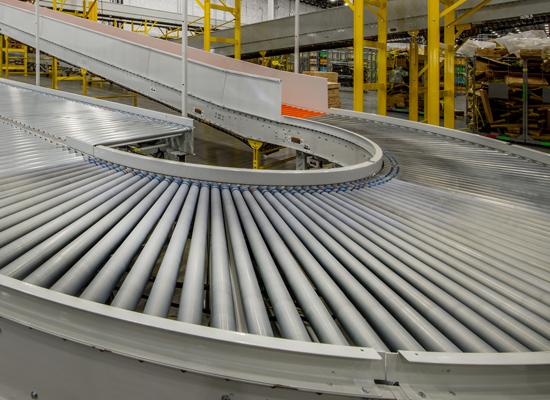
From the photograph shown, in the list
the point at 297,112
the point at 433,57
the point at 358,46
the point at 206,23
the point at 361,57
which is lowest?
the point at 297,112

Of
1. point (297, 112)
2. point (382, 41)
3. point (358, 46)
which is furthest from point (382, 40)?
point (297, 112)

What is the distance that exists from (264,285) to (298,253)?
26 centimetres

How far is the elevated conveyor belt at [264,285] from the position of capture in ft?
3.62

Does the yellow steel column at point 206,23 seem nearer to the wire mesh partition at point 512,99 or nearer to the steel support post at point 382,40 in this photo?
the steel support post at point 382,40

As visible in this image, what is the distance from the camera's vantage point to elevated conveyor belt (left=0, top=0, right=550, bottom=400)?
1.10 meters

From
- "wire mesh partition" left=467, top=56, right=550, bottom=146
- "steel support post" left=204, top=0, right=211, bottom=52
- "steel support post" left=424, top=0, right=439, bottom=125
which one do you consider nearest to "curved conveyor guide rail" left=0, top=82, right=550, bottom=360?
"steel support post" left=424, top=0, right=439, bottom=125

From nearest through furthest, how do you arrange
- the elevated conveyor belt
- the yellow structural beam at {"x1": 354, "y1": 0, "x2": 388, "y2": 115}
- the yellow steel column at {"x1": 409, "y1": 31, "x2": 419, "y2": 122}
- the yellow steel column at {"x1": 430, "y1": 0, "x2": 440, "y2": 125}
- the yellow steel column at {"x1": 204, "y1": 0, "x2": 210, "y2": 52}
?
the elevated conveyor belt → the yellow steel column at {"x1": 430, "y1": 0, "x2": 440, "y2": 125} → the yellow structural beam at {"x1": 354, "y1": 0, "x2": 388, "y2": 115} → the yellow steel column at {"x1": 409, "y1": 31, "x2": 419, "y2": 122} → the yellow steel column at {"x1": 204, "y1": 0, "x2": 210, "y2": 52}

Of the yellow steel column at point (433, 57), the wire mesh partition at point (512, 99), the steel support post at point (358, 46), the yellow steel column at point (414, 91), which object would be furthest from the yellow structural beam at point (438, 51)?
the wire mesh partition at point (512, 99)

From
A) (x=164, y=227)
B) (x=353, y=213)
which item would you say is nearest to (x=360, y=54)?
(x=353, y=213)

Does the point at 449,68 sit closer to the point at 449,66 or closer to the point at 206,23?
the point at 449,66

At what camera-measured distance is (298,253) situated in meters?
1.79

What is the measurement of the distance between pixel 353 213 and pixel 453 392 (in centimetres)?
146

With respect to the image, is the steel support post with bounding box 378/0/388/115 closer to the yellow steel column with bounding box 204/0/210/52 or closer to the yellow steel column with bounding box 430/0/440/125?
the yellow steel column with bounding box 430/0/440/125

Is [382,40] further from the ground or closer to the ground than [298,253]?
further from the ground
